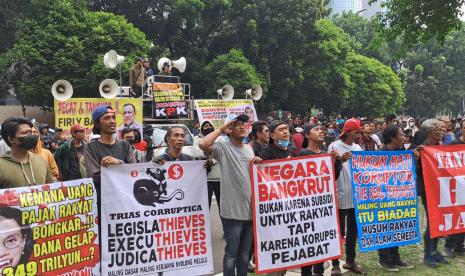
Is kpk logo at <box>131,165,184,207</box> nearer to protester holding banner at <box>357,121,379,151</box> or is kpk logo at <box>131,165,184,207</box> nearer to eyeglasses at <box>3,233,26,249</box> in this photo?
eyeglasses at <box>3,233,26,249</box>

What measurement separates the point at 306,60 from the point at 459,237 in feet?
87.4

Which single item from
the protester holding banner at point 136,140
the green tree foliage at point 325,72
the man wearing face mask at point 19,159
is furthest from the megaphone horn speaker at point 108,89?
the green tree foliage at point 325,72

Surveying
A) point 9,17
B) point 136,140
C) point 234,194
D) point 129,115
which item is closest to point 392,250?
point 234,194

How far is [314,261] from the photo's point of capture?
457cm

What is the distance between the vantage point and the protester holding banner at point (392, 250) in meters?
5.34

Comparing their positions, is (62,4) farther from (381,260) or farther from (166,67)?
(381,260)

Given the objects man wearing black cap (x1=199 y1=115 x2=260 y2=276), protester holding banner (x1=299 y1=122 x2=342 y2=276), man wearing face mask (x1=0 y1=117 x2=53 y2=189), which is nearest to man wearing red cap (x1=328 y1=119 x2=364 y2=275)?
protester holding banner (x1=299 y1=122 x2=342 y2=276)

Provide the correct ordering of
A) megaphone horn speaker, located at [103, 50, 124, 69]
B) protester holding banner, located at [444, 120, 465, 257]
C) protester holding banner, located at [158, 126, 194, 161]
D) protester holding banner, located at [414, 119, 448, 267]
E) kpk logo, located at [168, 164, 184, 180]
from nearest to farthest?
kpk logo, located at [168, 164, 184, 180] → protester holding banner, located at [158, 126, 194, 161] → protester holding banner, located at [414, 119, 448, 267] → protester holding banner, located at [444, 120, 465, 257] → megaphone horn speaker, located at [103, 50, 124, 69]

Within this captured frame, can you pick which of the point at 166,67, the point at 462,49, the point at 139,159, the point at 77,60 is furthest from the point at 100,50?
the point at 462,49

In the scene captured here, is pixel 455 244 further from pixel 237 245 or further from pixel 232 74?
pixel 232 74

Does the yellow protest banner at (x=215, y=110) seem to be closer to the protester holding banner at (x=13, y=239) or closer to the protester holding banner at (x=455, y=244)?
the protester holding banner at (x=455, y=244)

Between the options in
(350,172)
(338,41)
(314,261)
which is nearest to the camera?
(314,261)

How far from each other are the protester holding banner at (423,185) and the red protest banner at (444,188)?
8 cm

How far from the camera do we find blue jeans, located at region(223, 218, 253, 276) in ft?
13.8
